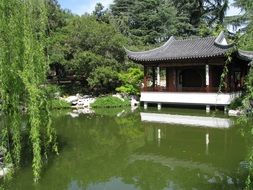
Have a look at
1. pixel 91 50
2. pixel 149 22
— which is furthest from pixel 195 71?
pixel 149 22

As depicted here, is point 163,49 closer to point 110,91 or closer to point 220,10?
point 110,91

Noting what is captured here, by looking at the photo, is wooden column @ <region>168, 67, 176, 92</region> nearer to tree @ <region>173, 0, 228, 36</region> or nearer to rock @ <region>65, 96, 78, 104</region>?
rock @ <region>65, 96, 78, 104</region>

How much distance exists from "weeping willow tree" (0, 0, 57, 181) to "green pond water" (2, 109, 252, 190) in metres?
1.07

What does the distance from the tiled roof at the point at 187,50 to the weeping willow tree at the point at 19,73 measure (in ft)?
36.8

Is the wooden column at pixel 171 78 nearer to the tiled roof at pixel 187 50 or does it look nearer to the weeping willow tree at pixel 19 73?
Result: the tiled roof at pixel 187 50

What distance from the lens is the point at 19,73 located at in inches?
247

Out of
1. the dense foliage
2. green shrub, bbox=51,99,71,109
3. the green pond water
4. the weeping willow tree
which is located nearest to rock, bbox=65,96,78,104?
green shrub, bbox=51,99,71,109

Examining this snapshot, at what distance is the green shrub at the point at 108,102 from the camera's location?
19625 mm

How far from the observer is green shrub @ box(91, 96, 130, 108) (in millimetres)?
19625

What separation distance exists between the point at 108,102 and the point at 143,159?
36.4ft

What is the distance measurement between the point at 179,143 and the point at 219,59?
7.63 m

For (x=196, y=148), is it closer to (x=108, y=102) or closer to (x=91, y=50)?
(x=108, y=102)

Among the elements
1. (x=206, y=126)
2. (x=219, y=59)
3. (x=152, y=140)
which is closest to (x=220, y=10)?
(x=219, y=59)

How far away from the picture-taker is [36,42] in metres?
6.90
